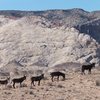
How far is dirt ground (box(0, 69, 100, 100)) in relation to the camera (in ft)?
81.9

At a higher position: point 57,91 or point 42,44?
point 42,44

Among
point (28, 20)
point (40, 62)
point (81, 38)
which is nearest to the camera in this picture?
point (40, 62)

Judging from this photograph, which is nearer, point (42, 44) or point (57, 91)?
point (57, 91)

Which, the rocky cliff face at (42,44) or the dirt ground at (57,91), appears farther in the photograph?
the rocky cliff face at (42,44)

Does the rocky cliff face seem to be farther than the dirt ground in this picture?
Yes

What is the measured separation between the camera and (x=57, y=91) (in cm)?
2659

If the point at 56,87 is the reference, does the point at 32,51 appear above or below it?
above

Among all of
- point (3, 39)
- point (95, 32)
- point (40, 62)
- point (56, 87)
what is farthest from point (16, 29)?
point (56, 87)

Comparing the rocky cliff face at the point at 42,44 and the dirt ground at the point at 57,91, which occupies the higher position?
the rocky cliff face at the point at 42,44

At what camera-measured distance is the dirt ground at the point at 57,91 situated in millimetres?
24953

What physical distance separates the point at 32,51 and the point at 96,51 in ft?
39.3

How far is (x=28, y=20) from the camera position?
98.2 meters

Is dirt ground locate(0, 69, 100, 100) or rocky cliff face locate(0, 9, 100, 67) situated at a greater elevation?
rocky cliff face locate(0, 9, 100, 67)

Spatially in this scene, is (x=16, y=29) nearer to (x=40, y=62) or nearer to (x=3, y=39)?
(x=3, y=39)
